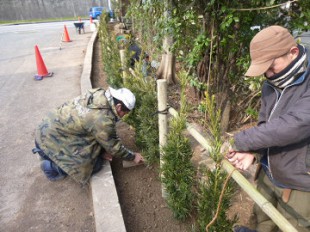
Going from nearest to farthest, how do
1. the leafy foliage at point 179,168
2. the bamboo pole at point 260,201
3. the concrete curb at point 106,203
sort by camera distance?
the bamboo pole at point 260,201
the leafy foliage at point 179,168
the concrete curb at point 106,203

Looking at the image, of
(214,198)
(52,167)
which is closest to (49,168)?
(52,167)

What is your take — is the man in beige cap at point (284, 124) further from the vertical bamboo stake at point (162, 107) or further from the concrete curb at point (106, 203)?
the concrete curb at point (106, 203)

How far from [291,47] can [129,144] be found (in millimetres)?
2768

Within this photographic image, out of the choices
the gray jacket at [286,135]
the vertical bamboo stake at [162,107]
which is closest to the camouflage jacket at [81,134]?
the vertical bamboo stake at [162,107]

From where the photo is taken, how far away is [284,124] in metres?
1.42

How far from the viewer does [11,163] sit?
358 cm

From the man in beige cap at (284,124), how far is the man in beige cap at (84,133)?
1471mm

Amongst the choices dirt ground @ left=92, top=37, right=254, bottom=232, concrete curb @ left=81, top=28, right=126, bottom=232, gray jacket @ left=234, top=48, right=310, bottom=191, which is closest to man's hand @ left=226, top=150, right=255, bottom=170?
gray jacket @ left=234, top=48, right=310, bottom=191

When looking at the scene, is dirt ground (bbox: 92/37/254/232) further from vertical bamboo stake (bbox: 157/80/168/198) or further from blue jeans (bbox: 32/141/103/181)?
vertical bamboo stake (bbox: 157/80/168/198)

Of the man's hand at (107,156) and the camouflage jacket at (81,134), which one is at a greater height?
the camouflage jacket at (81,134)

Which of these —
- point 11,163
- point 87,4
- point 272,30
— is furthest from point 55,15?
point 272,30

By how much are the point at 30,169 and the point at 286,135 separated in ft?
10.9

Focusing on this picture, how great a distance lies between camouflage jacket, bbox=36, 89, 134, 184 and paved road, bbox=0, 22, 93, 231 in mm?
376

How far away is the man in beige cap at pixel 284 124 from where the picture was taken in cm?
144
